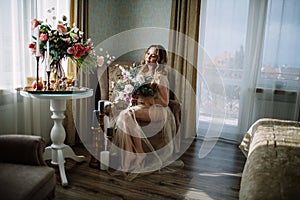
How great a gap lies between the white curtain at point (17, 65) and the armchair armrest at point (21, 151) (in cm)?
102

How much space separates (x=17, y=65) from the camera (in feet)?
9.54

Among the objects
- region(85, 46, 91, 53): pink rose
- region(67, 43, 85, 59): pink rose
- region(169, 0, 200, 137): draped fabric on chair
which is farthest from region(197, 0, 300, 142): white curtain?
region(67, 43, 85, 59): pink rose

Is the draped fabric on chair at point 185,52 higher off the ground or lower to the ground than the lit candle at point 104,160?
higher

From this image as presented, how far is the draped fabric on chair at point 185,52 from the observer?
3834 mm

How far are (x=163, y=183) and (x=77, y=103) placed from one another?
1506 millimetres

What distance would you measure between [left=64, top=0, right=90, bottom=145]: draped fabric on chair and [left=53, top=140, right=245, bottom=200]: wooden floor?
54 centimetres

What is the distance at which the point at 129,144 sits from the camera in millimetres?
2869

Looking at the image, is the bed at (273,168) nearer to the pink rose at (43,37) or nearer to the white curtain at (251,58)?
the white curtain at (251,58)

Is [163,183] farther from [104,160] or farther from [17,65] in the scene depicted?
[17,65]

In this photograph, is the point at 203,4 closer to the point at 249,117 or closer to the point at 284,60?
the point at 284,60

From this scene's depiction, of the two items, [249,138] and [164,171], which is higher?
[249,138]

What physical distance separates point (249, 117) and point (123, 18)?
2.32 meters

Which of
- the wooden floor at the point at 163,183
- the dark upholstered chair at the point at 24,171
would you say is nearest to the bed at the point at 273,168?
the wooden floor at the point at 163,183

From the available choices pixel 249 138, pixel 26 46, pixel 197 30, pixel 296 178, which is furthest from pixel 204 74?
pixel 296 178
